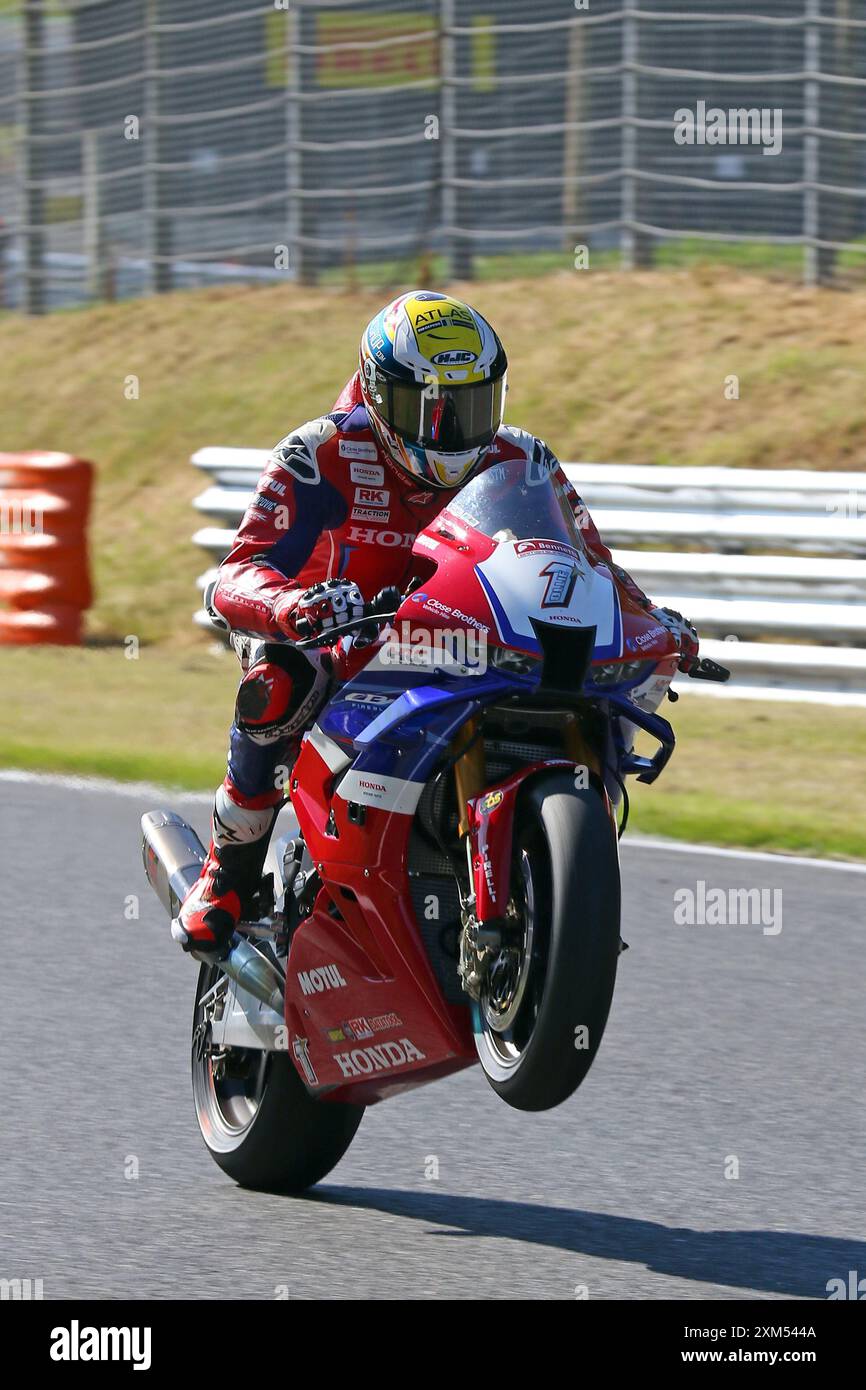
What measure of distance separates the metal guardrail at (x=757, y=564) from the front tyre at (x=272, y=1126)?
7.14 meters

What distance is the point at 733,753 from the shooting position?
37.2 ft

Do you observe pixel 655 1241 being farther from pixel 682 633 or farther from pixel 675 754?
pixel 675 754

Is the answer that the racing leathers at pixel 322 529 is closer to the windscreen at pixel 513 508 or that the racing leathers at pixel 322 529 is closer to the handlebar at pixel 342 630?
the windscreen at pixel 513 508

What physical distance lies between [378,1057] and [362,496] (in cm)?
114

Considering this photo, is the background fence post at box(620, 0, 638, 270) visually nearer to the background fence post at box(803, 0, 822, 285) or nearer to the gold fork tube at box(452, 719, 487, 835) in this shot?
the background fence post at box(803, 0, 822, 285)

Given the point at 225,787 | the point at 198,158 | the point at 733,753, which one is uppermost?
the point at 198,158

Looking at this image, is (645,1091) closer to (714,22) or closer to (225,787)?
(225,787)

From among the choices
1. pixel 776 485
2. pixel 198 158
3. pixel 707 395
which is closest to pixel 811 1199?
pixel 776 485

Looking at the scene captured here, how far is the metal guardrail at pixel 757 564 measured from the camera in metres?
12.3

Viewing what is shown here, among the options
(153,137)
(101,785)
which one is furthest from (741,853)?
(153,137)

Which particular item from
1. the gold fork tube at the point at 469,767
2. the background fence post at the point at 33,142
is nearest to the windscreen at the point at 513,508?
the gold fork tube at the point at 469,767

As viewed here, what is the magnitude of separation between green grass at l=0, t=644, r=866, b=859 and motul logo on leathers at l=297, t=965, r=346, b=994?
Result: 4.87 m

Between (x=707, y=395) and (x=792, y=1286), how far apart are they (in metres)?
12.7

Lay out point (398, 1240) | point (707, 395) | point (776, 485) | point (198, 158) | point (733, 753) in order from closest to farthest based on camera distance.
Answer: point (398, 1240) < point (733, 753) < point (776, 485) < point (707, 395) < point (198, 158)
